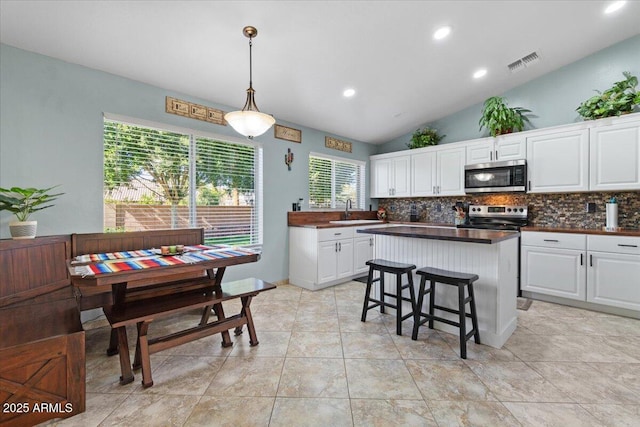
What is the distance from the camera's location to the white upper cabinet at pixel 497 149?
3.92m

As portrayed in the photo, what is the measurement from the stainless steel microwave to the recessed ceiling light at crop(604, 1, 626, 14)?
5.50 feet

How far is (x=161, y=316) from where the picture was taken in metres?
2.17

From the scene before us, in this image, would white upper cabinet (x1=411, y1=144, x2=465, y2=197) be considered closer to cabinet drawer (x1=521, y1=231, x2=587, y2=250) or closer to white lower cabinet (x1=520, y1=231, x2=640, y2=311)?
cabinet drawer (x1=521, y1=231, x2=587, y2=250)

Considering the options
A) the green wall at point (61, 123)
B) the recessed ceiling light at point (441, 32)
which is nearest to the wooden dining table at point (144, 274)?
the green wall at point (61, 123)

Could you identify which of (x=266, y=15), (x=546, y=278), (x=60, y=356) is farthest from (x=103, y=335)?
(x=546, y=278)

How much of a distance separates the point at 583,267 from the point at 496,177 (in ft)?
→ 4.91

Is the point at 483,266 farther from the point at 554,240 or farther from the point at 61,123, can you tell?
the point at 61,123

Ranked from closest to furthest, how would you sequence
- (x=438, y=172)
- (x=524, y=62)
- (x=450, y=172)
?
1. (x=524, y=62)
2. (x=450, y=172)
3. (x=438, y=172)

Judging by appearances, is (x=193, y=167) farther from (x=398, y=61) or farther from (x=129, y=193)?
(x=398, y=61)

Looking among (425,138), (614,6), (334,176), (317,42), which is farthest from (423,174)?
(317,42)

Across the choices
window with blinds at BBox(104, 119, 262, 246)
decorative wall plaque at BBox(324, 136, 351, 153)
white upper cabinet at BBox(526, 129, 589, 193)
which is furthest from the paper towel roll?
window with blinds at BBox(104, 119, 262, 246)

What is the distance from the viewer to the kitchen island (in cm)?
239

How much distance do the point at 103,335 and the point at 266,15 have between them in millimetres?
3172

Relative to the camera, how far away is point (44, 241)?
87.3 inches
